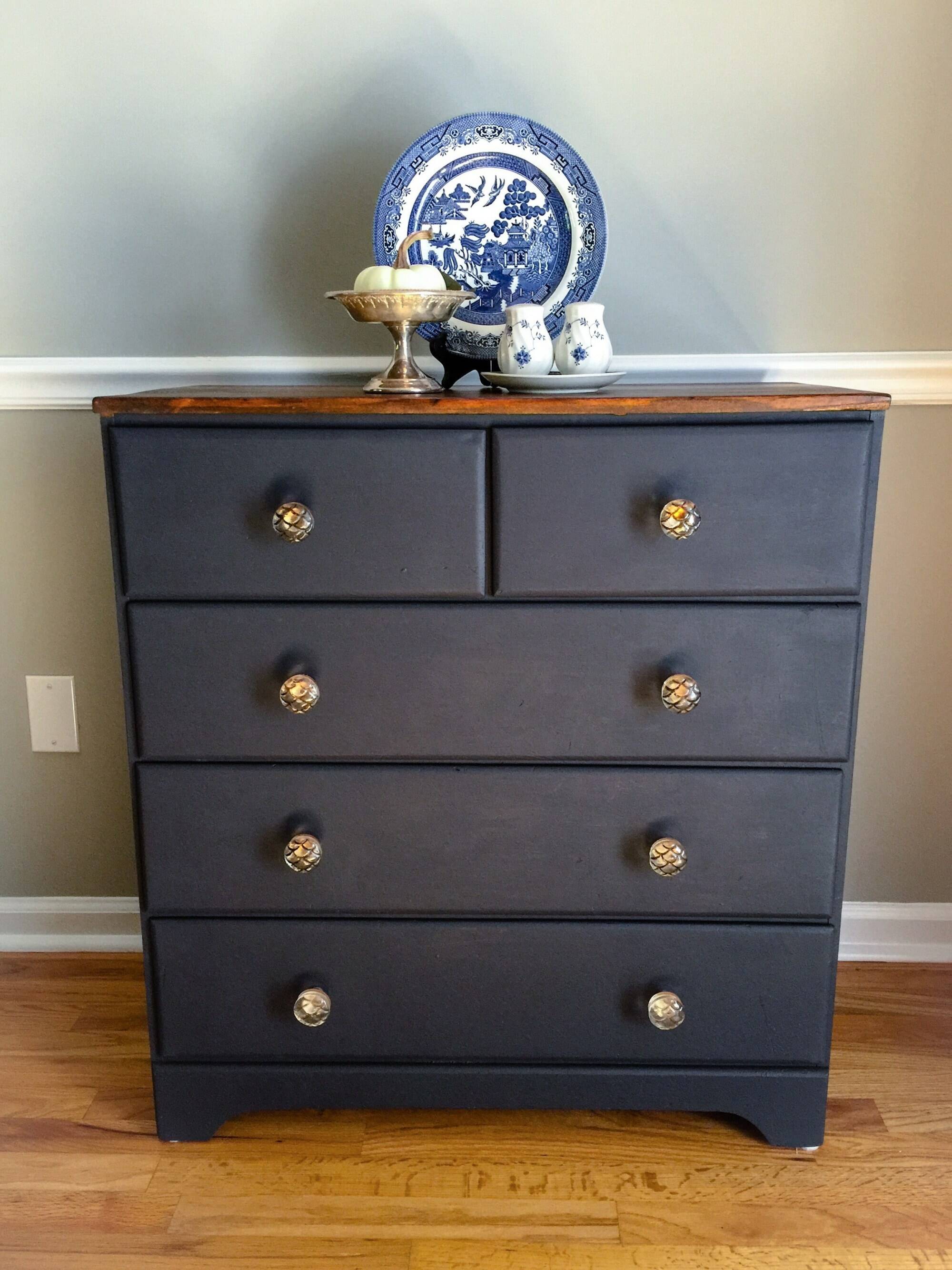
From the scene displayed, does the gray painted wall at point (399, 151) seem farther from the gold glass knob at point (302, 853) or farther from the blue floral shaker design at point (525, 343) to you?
the gold glass knob at point (302, 853)

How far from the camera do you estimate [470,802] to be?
122 cm

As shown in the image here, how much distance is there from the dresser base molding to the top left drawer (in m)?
0.59

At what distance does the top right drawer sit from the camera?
3.69 feet

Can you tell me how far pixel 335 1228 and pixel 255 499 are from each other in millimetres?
822

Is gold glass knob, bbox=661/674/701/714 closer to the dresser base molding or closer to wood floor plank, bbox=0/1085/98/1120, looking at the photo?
the dresser base molding

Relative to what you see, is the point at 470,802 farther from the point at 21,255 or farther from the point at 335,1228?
the point at 21,255

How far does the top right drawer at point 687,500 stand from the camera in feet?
3.69

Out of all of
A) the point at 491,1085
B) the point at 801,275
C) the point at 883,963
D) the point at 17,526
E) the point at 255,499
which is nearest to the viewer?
the point at 255,499

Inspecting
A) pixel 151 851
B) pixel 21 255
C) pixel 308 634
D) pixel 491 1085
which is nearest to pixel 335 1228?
pixel 491 1085

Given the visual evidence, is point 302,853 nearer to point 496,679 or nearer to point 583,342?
point 496,679

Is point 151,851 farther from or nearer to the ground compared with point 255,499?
nearer to the ground

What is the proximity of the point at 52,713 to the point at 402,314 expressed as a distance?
0.90m

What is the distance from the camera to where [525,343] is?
4.10ft

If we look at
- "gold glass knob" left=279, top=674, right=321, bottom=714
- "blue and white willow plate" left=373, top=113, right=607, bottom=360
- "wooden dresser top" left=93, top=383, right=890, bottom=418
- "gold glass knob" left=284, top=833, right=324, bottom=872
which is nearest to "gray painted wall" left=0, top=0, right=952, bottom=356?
"blue and white willow plate" left=373, top=113, right=607, bottom=360
